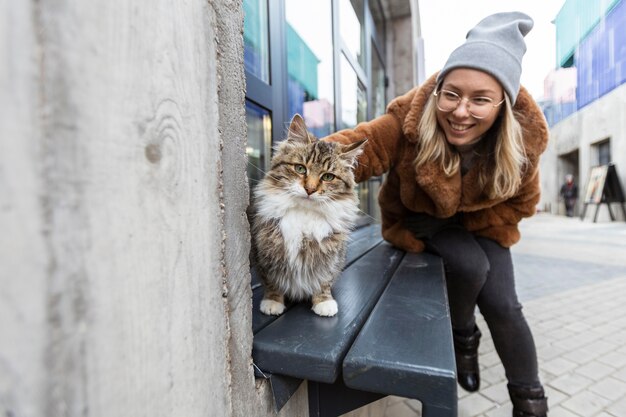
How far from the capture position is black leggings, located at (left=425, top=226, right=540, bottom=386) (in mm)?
1669

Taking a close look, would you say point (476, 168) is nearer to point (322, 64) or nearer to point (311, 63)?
point (311, 63)

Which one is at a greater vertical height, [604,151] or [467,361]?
[604,151]

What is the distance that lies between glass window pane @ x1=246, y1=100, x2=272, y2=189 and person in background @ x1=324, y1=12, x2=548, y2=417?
506mm

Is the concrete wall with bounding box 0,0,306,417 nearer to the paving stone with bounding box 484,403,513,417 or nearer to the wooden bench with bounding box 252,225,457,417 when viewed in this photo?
the wooden bench with bounding box 252,225,457,417

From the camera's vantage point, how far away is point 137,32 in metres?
0.51

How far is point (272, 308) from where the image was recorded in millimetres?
1103

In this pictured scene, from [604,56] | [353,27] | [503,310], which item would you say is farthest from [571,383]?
[604,56]

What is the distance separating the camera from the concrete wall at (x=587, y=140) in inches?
391

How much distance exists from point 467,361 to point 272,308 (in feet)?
4.80

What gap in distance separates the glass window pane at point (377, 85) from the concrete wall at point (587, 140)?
8238 millimetres

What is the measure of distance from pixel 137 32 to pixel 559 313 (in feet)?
12.2

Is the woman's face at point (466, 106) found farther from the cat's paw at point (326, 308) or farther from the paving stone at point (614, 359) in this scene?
the paving stone at point (614, 359)

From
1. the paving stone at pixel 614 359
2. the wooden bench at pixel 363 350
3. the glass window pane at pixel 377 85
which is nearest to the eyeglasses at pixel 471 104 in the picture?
the wooden bench at pixel 363 350

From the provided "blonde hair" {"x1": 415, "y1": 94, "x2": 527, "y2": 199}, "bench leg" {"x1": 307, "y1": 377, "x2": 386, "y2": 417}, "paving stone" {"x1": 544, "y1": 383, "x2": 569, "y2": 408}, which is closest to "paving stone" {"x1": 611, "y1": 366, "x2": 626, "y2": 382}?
"paving stone" {"x1": 544, "y1": 383, "x2": 569, "y2": 408}
